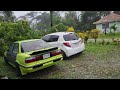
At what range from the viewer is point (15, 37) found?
39.5ft

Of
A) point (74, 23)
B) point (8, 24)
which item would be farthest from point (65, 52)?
point (74, 23)

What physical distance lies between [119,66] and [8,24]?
7724mm

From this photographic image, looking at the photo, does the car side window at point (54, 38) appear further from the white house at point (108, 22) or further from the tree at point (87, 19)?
the tree at point (87, 19)

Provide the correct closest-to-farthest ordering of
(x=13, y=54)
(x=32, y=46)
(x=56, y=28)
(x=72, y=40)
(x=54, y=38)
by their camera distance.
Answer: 1. (x=32, y=46)
2. (x=13, y=54)
3. (x=72, y=40)
4. (x=54, y=38)
5. (x=56, y=28)

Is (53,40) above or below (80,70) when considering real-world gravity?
above

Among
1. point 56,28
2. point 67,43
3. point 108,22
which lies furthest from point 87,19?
point 67,43

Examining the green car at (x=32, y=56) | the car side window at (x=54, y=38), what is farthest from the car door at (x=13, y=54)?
the car side window at (x=54, y=38)

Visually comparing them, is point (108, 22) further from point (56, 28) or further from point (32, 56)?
point (32, 56)

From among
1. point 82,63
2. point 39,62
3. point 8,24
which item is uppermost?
point 8,24

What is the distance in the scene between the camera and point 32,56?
250 inches

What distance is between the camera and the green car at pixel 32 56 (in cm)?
632

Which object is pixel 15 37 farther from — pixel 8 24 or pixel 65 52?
pixel 65 52

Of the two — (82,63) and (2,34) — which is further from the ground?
(2,34)

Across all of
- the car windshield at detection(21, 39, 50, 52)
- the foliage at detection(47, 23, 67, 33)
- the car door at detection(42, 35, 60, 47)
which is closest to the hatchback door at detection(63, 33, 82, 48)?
the car door at detection(42, 35, 60, 47)
